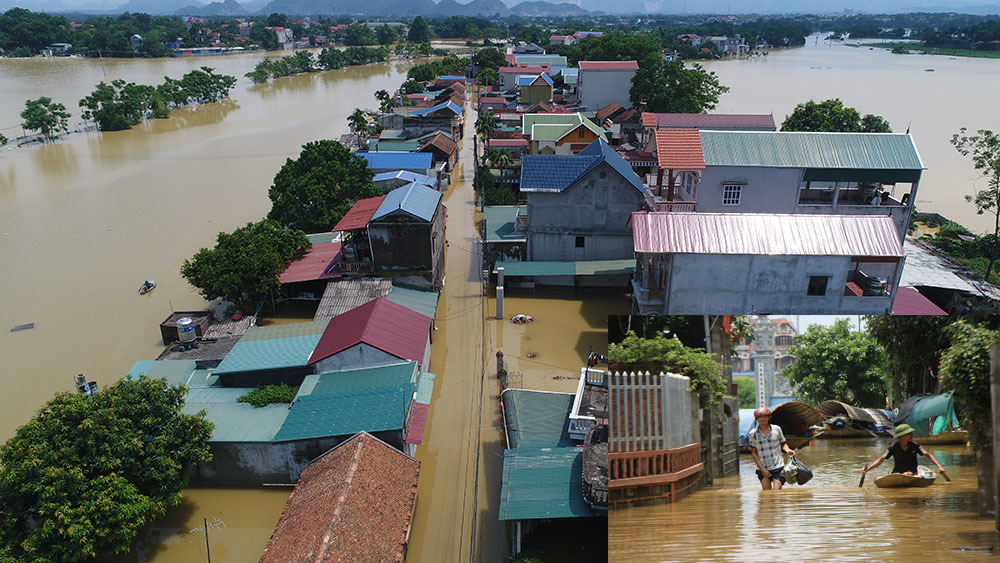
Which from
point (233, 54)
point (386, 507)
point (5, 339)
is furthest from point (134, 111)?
point (233, 54)

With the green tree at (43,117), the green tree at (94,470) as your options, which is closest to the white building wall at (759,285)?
the green tree at (94,470)

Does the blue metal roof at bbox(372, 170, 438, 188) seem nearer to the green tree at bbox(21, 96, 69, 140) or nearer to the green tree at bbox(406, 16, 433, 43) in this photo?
the green tree at bbox(21, 96, 69, 140)

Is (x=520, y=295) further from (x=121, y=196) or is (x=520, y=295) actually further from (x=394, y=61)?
(x=394, y=61)

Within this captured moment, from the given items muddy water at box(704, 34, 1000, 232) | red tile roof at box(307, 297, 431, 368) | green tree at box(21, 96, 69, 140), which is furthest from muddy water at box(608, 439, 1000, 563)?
green tree at box(21, 96, 69, 140)

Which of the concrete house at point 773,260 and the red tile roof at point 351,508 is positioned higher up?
the concrete house at point 773,260

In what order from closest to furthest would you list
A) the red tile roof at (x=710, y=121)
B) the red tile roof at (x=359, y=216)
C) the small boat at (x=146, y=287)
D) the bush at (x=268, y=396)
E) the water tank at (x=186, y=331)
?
1. the bush at (x=268, y=396)
2. the water tank at (x=186, y=331)
3. the red tile roof at (x=359, y=216)
4. the small boat at (x=146, y=287)
5. the red tile roof at (x=710, y=121)

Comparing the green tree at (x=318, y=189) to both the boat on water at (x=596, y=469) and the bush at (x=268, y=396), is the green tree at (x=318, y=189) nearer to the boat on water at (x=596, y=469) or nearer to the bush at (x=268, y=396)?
the bush at (x=268, y=396)

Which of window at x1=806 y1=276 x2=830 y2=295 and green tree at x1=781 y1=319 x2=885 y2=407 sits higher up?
green tree at x1=781 y1=319 x2=885 y2=407

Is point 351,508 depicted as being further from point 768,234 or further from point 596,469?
point 768,234
